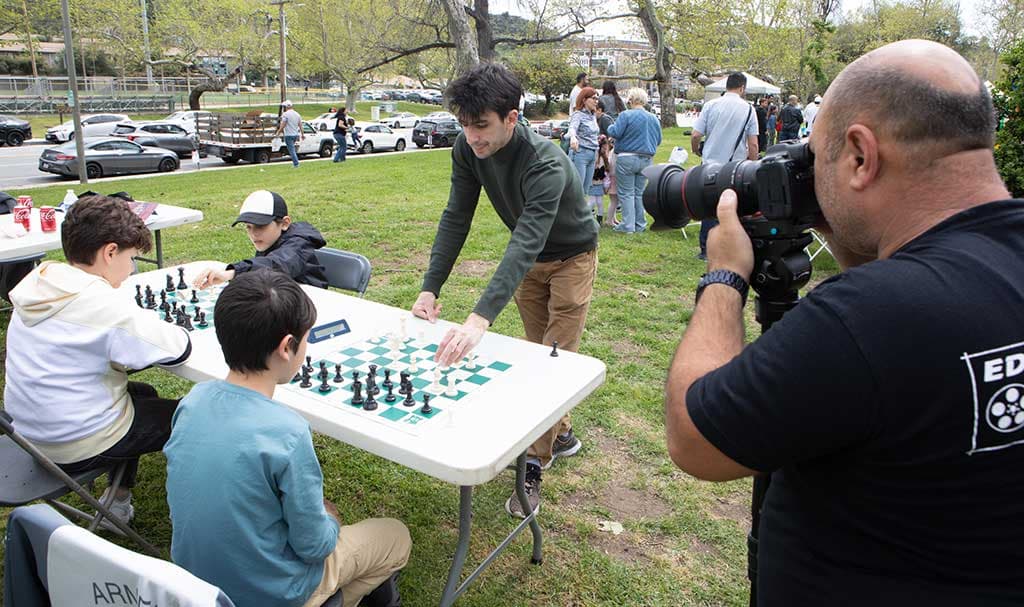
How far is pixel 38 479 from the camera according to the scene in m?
2.40

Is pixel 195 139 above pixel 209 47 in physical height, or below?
below

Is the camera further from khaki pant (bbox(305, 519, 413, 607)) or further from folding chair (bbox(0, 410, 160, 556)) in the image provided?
folding chair (bbox(0, 410, 160, 556))

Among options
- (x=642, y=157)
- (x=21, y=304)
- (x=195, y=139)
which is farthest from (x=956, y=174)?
(x=195, y=139)

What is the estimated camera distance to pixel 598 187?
8.73 m

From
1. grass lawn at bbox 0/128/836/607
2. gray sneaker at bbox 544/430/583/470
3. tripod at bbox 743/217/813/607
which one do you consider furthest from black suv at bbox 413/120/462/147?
tripod at bbox 743/217/813/607

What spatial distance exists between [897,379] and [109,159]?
18266mm

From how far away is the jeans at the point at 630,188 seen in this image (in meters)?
7.90

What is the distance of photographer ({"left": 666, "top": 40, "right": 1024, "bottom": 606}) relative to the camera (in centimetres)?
95

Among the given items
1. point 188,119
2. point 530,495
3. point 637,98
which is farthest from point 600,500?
point 188,119

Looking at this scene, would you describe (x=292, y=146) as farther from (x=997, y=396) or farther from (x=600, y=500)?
(x=997, y=396)

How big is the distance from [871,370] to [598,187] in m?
7.97

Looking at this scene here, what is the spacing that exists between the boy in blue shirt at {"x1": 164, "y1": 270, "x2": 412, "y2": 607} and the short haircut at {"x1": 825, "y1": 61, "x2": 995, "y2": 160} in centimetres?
145

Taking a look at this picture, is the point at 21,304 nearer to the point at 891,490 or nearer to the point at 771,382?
the point at 771,382

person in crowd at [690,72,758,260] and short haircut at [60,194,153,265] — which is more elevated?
person in crowd at [690,72,758,260]
